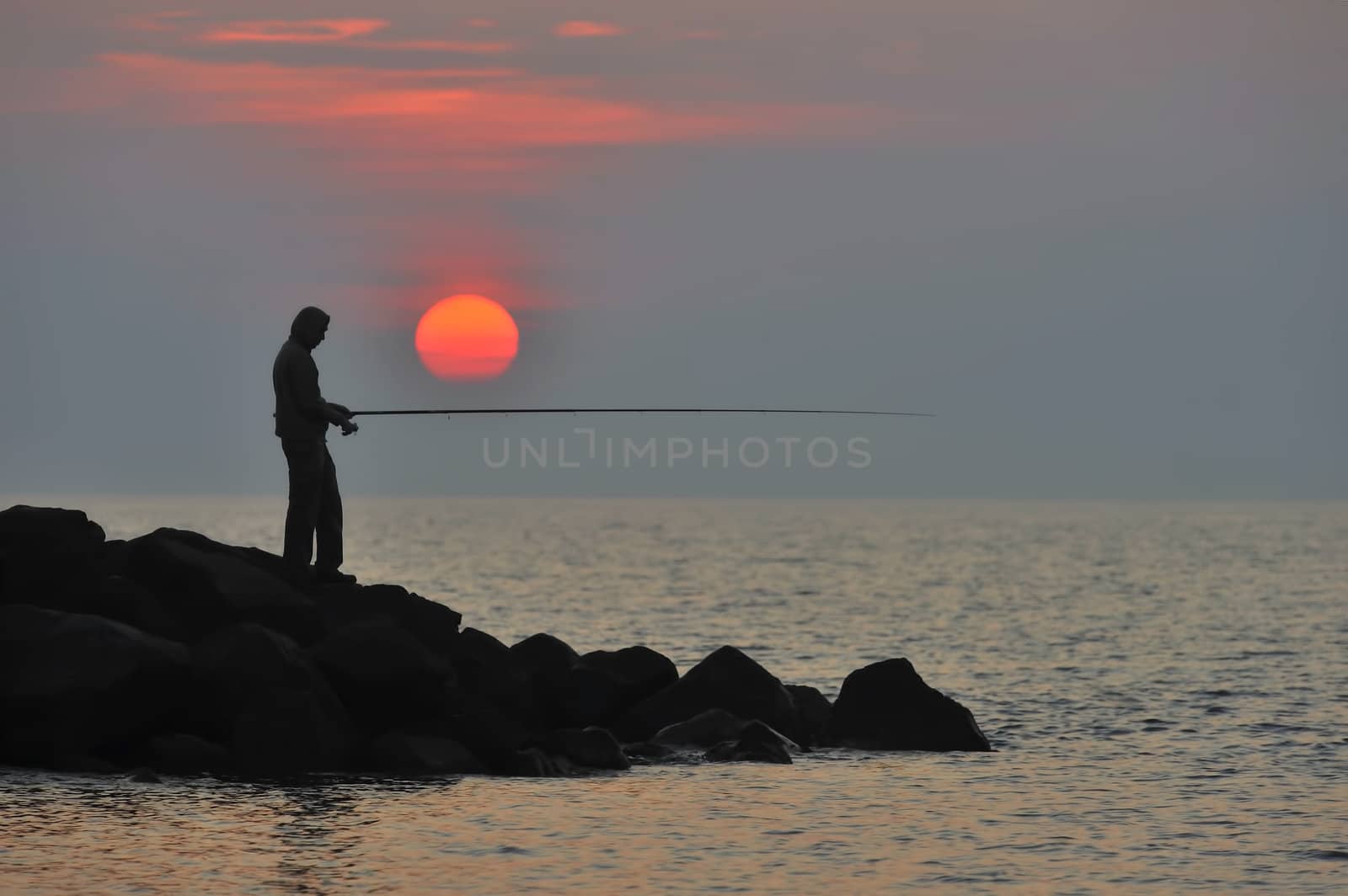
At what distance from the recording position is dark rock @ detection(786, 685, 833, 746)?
1978 cm

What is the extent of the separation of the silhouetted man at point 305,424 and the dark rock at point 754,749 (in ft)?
13.5

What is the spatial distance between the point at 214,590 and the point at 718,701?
17.8 feet

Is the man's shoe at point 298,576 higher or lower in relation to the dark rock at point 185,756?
higher

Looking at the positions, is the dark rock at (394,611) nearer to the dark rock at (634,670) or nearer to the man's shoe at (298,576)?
the man's shoe at (298,576)

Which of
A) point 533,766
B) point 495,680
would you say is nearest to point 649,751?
point 495,680

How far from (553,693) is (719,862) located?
6423 mm

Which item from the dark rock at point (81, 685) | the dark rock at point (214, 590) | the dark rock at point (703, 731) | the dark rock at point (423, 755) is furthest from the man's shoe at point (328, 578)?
the dark rock at point (703, 731)

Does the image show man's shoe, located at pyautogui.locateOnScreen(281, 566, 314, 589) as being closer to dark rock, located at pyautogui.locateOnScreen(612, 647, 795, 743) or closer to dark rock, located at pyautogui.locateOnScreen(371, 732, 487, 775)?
dark rock, located at pyautogui.locateOnScreen(371, 732, 487, 775)

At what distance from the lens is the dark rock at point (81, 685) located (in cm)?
1562

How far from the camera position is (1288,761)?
19641 millimetres

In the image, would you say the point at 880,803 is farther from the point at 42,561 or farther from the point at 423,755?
the point at 42,561

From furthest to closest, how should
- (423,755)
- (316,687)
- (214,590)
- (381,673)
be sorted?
(214,590), (381,673), (423,755), (316,687)

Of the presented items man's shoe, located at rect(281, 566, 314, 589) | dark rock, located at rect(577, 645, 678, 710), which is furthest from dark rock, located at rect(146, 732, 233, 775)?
dark rock, located at rect(577, 645, 678, 710)

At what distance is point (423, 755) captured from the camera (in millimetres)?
16656
